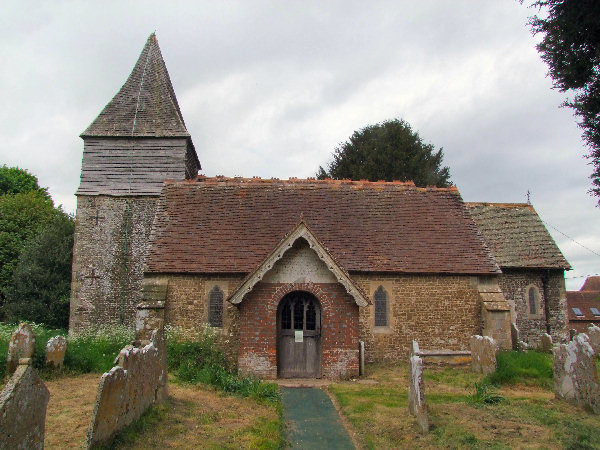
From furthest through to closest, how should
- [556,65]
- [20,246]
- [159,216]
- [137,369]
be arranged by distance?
[20,246] < [159,216] < [556,65] < [137,369]

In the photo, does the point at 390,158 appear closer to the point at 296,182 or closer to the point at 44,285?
the point at 296,182

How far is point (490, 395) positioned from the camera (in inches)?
430

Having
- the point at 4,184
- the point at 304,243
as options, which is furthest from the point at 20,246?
the point at 304,243

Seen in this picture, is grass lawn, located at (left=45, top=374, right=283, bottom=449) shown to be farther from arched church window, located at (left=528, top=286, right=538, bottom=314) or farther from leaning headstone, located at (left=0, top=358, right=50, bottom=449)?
arched church window, located at (left=528, top=286, right=538, bottom=314)

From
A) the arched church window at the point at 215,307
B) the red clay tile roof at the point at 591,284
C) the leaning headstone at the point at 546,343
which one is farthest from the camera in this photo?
the red clay tile roof at the point at 591,284

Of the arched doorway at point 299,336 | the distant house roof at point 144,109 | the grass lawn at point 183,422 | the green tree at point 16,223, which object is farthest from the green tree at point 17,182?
the grass lawn at point 183,422

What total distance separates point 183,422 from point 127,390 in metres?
1.62

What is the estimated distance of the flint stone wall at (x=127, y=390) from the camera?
6.71 meters

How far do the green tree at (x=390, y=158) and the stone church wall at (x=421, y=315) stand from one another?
18398 millimetres

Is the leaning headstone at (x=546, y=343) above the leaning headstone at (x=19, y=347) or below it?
below

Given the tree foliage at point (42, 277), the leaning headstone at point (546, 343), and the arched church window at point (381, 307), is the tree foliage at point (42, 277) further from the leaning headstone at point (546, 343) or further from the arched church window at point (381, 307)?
the leaning headstone at point (546, 343)

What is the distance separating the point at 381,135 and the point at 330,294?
2440 centimetres

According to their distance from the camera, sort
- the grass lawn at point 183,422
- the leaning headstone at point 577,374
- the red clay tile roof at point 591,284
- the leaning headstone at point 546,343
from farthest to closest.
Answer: the red clay tile roof at point 591,284
the leaning headstone at point 546,343
the leaning headstone at point 577,374
the grass lawn at point 183,422

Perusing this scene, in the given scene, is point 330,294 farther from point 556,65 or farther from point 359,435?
A: point 556,65
